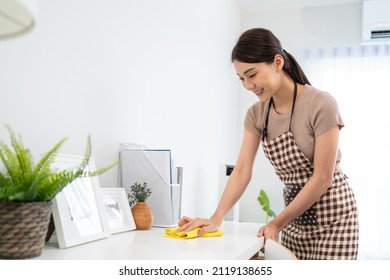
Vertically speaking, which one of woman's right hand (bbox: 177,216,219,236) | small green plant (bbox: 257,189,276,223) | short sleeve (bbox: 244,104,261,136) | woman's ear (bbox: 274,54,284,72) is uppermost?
woman's ear (bbox: 274,54,284,72)

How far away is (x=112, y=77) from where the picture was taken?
1.71 m

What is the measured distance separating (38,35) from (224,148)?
239 centimetres

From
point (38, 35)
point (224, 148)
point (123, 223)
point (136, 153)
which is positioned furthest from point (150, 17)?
point (224, 148)

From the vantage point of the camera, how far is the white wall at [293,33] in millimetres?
3861

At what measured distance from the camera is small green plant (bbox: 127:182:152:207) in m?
1.64

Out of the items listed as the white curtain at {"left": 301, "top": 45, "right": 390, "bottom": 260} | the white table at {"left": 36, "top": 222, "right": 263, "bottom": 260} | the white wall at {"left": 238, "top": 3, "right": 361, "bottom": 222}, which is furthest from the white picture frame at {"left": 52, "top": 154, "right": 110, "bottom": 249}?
the white curtain at {"left": 301, "top": 45, "right": 390, "bottom": 260}

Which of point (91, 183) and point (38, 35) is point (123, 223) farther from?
point (38, 35)

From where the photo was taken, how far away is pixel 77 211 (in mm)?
1224

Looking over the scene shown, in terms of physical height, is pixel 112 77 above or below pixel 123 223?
above

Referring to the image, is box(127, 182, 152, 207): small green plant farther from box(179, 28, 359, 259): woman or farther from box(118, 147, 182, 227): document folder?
box(179, 28, 359, 259): woman

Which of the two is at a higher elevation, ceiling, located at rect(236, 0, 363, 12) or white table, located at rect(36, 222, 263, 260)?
ceiling, located at rect(236, 0, 363, 12)

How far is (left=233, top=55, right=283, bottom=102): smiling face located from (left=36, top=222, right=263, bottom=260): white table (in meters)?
0.52

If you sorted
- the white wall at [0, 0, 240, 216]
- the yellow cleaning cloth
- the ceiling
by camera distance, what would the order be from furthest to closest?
1. the ceiling
2. the yellow cleaning cloth
3. the white wall at [0, 0, 240, 216]

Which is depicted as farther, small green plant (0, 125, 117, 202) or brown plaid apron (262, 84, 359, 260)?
brown plaid apron (262, 84, 359, 260)
